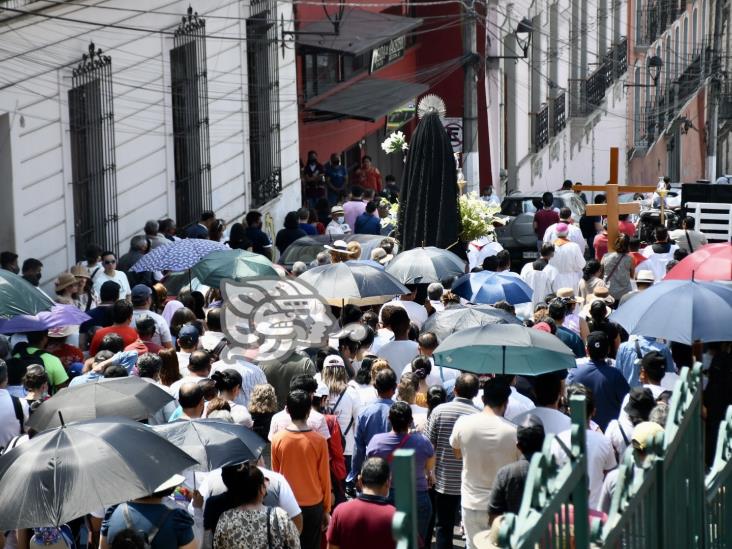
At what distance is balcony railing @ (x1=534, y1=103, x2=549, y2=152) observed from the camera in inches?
1522

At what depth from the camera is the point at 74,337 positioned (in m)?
13.1

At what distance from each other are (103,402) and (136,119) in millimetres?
12451

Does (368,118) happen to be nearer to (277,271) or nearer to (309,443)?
(277,271)

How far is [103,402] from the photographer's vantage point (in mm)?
8672

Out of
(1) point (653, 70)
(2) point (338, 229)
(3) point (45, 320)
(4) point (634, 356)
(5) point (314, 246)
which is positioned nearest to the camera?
(4) point (634, 356)

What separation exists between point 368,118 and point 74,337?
15.0 m

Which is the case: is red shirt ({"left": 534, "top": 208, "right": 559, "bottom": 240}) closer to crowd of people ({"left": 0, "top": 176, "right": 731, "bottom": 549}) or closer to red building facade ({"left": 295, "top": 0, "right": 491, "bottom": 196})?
red building facade ({"left": 295, "top": 0, "right": 491, "bottom": 196})

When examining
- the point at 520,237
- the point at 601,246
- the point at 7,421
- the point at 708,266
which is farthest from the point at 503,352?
the point at 520,237

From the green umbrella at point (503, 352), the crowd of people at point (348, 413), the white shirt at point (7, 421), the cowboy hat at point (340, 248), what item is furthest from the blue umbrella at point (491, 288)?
the white shirt at point (7, 421)

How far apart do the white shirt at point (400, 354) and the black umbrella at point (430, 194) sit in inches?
235

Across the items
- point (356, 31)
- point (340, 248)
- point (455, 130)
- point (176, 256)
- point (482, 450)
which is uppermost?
point (356, 31)

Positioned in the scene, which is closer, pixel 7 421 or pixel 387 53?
pixel 7 421

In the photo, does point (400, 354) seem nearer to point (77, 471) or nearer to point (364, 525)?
point (364, 525)

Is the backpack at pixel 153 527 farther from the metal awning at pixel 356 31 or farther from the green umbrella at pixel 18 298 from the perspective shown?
the metal awning at pixel 356 31
